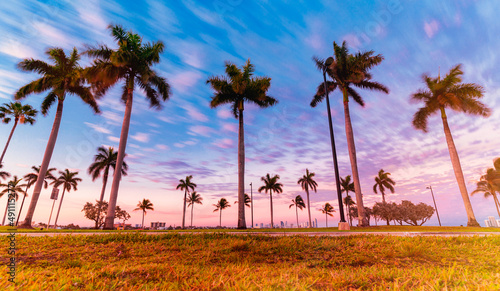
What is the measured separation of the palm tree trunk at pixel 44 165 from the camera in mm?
16922

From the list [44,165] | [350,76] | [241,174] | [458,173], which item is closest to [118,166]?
[44,165]

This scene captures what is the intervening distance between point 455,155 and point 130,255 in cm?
2687

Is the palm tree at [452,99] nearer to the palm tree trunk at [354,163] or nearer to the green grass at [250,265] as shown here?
the palm tree trunk at [354,163]

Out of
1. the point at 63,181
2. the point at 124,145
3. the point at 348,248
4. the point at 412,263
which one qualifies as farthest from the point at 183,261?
the point at 63,181

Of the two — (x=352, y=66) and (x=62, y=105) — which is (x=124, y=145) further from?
(x=352, y=66)

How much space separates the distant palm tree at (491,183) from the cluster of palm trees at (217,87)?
22.1 metres

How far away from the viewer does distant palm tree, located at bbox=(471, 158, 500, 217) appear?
113 feet

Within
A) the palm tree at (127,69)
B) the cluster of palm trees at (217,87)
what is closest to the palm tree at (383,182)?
the cluster of palm trees at (217,87)

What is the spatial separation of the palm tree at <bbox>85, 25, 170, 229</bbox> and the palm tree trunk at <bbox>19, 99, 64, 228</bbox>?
4.10 metres

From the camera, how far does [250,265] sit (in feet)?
13.5

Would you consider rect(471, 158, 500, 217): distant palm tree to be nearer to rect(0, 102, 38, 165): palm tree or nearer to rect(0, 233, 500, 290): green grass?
rect(0, 233, 500, 290): green grass

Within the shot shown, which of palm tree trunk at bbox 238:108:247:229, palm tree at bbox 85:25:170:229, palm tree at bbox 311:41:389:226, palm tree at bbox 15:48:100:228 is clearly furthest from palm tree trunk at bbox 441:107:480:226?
palm tree at bbox 15:48:100:228

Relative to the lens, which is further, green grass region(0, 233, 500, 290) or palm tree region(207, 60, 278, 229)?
palm tree region(207, 60, 278, 229)

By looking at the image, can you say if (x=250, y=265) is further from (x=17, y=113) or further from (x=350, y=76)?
(x=17, y=113)
